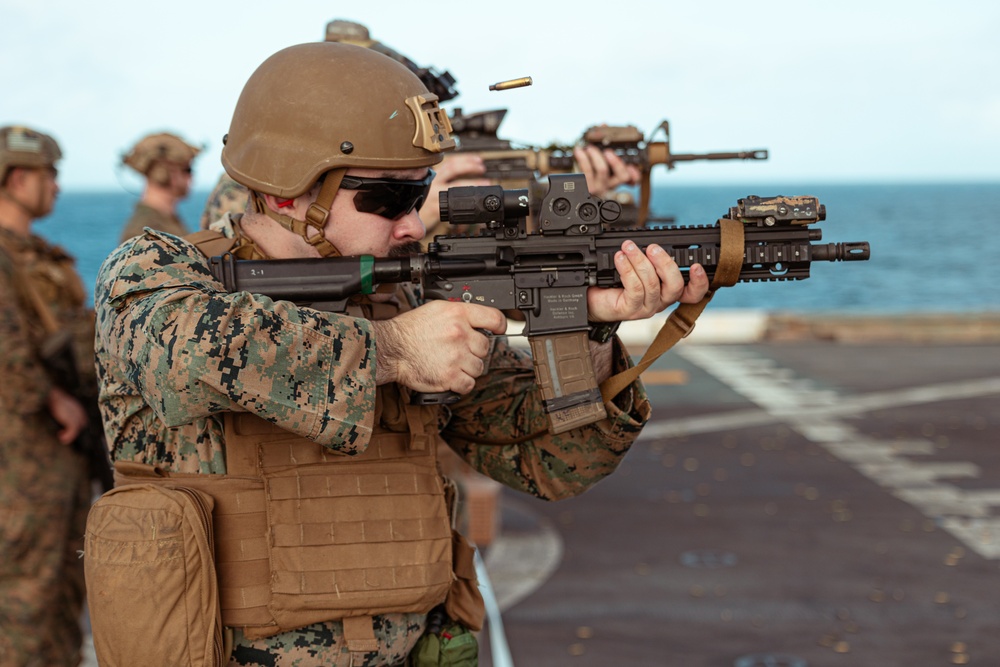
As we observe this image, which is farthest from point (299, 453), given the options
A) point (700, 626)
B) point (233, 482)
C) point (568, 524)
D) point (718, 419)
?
point (718, 419)

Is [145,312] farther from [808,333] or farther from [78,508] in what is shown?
[808,333]

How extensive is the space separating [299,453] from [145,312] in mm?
540

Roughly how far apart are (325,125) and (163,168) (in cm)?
483

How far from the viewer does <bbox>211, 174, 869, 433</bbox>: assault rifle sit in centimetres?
304

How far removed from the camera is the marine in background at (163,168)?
7340mm

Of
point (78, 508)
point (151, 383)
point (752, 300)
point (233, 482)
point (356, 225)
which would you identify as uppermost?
point (356, 225)

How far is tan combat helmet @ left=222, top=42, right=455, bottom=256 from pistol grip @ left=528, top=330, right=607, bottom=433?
609 mm

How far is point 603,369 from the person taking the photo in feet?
10.8

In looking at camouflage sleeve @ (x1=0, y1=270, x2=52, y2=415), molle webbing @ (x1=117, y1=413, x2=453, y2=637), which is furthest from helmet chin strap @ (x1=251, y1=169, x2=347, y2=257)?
camouflage sleeve @ (x1=0, y1=270, x2=52, y2=415)

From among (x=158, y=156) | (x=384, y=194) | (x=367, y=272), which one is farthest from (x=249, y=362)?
(x=158, y=156)

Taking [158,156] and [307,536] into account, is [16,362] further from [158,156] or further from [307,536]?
[307,536]

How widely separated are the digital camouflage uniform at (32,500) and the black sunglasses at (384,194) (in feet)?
9.97

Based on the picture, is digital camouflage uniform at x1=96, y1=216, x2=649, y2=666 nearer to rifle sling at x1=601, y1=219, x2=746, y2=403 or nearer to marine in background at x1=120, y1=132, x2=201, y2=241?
rifle sling at x1=601, y1=219, x2=746, y2=403

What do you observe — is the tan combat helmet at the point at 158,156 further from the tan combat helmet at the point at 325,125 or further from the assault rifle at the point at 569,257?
the assault rifle at the point at 569,257
